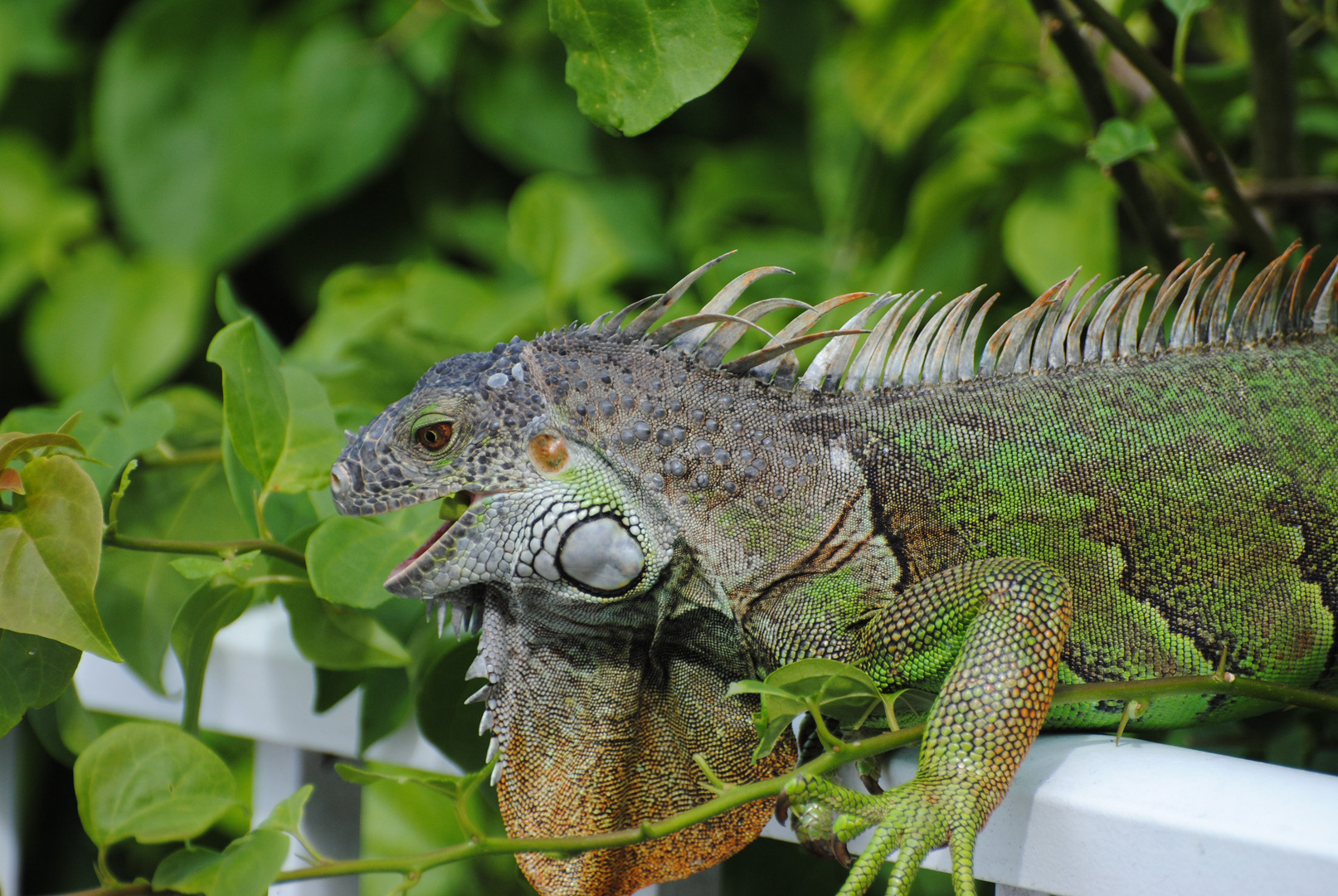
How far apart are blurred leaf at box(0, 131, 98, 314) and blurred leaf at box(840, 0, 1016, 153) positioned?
1.77 m

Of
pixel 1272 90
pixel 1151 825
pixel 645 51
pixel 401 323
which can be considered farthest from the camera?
pixel 401 323

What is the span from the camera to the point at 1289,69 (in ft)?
3.98

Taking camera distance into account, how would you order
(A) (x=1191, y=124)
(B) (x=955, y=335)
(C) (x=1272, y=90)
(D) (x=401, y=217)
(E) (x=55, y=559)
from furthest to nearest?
(D) (x=401, y=217)
(C) (x=1272, y=90)
(A) (x=1191, y=124)
(B) (x=955, y=335)
(E) (x=55, y=559)

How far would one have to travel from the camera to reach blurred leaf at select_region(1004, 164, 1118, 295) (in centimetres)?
140

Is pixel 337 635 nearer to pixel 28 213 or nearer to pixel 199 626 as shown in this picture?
pixel 199 626

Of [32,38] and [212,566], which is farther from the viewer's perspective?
[32,38]

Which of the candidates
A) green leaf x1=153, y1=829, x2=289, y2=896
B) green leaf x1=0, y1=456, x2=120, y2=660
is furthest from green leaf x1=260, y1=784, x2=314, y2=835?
green leaf x1=0, y1=456, x2=120, y2=660

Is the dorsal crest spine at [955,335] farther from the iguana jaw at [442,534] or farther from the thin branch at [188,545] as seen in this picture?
the thin branch at [188,545]

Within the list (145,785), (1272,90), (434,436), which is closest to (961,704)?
(434,436)

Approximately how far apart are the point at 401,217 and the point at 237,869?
6.31 ft

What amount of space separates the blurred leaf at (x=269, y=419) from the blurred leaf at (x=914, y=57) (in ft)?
3.29

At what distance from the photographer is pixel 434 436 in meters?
0.89

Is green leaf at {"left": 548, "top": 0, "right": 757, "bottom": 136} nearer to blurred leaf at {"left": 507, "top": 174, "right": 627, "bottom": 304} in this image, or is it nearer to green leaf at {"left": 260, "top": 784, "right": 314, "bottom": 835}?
green leaf at {"left": 260, "top": 784, "right": 314, "bottom": 835}

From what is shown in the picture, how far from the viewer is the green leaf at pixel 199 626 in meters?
0.87
